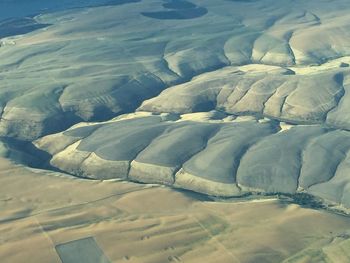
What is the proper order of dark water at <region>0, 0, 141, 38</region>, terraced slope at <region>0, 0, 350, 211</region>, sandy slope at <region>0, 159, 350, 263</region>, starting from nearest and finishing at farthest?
sandy slope at <region>0, 159, 350, 263</region>, terraced slope at <region>0, 0, 350, 211</region>, dark water at <region>0, 0, 141, 38</region>

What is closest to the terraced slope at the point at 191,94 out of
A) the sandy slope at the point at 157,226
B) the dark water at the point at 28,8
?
the dark water at the point at 28,8

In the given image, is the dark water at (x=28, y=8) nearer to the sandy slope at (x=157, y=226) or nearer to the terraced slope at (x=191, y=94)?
the terraced slope at (x=191, y=94)

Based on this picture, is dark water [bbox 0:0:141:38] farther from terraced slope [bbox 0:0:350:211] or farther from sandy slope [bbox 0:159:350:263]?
sandy slope [bbox 0:159:350:263]

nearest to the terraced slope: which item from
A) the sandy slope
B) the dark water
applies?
the dark water

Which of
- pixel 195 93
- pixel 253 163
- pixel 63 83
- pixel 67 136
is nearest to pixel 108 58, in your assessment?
pixel 63 83

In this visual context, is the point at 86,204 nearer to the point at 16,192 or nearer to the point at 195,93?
the point at 16,192
